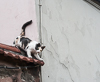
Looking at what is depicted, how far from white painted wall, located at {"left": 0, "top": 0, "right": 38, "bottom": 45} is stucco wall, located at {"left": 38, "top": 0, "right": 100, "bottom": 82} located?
0.41m

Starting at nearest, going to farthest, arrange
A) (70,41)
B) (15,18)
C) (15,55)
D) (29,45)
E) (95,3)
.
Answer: (15,55)
(29,45)
(15,18)
(70,41)
(95,3)

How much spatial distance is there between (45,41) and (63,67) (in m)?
0.49

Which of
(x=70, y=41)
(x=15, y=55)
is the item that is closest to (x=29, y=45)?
(x=15, y=55)

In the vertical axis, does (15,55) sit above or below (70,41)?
below

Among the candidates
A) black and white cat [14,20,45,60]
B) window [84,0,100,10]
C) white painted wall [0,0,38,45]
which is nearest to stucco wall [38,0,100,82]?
window [84,0,100,10]

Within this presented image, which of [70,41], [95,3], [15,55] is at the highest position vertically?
[95,3]

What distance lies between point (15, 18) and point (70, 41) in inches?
48.0

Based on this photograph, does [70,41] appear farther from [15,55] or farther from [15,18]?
[15,55]

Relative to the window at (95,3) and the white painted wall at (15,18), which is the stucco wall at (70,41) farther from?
the white painted wall at (15,18)

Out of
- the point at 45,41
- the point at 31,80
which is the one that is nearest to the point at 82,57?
the point at 45,41

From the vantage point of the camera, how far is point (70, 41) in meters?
3.75

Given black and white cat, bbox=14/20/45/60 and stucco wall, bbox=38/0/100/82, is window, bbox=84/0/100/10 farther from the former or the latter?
black and white cat, bbox=14/20/45/60

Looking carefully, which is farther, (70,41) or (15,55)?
(70,41)

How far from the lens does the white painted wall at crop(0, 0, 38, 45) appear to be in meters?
2.72
